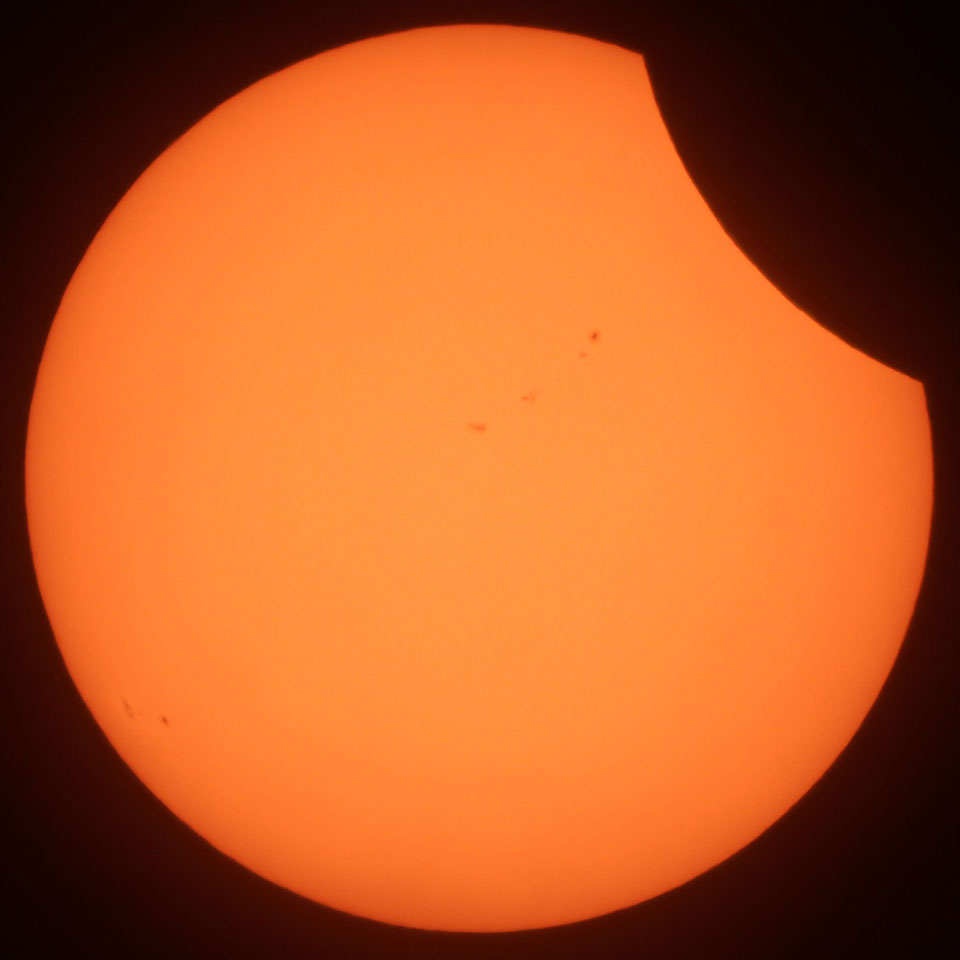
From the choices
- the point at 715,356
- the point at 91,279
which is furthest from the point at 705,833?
the point at 91,279

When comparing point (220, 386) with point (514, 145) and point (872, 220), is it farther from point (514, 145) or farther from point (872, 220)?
point (872, 220)

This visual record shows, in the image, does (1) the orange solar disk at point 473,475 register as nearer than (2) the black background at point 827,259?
Yes

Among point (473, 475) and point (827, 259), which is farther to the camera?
point (827, 259)

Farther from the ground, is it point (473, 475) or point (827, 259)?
point (827, 259)

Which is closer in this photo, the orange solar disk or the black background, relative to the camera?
the orange solar disk
